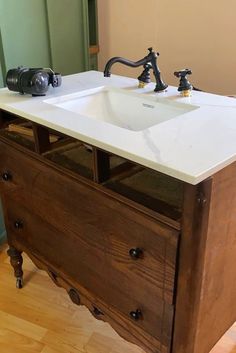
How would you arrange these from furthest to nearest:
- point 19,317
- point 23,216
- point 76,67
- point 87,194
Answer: point 76,67 → point 19,317 → point 23,216 → point 87,194

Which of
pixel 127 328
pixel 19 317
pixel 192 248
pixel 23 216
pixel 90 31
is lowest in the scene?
pixel 19 317

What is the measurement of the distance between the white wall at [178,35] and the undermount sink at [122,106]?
2.18 feet

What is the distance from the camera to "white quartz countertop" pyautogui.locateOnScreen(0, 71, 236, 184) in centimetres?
73

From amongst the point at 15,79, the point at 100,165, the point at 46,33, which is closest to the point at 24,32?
the point at 46,33

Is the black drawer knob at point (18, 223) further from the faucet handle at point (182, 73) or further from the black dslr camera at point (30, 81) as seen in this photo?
the faucet handle at point (182, 73)

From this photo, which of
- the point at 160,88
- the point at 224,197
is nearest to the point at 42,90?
the point at 160,88

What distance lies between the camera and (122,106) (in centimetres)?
124

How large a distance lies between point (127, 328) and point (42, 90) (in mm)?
791

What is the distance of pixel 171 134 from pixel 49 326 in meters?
0.99

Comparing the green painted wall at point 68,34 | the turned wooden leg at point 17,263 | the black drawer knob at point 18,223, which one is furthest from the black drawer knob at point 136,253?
the green painted wall at point 68,34

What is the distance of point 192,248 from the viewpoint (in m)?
0.79

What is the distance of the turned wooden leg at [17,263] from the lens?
1.53 m

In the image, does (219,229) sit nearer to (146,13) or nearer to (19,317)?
(19,317)

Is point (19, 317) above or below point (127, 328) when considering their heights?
below
